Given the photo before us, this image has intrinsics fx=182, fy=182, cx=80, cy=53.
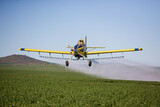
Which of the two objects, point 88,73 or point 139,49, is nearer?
point 139,49

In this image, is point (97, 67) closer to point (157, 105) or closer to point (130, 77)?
point (130, 77)

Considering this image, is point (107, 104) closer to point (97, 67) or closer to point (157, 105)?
point (157, 105)

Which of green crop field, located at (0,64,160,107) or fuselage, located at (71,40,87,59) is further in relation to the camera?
fuselage, located at (71,40,87,59)

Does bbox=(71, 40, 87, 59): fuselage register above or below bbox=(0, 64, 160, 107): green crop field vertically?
above

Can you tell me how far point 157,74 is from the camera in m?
74.5

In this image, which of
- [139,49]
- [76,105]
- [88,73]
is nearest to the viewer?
[76,105]

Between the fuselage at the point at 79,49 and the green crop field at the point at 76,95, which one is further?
the fuselage at the point at 79,49

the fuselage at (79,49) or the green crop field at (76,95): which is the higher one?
the fuselage at (79,49)

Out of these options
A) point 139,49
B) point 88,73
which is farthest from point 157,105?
point 88,73

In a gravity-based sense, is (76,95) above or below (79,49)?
below

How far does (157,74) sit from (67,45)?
50789 mm

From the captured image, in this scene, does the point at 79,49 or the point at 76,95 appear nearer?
the point at 76,95

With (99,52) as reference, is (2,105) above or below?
below

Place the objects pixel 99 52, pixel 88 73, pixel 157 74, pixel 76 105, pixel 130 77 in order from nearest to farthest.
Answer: pixel 76 105 < pixel 99 52 < pixel 157 74 < pixel 130 77 < pixel 88 73
